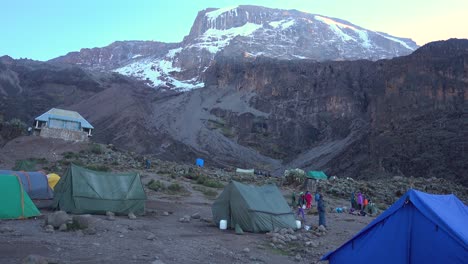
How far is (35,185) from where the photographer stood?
1973cm

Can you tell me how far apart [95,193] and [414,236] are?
1193 cm

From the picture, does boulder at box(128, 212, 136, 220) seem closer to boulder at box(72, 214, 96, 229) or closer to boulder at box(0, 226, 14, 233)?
boulder at box(72, 214, 96, 229)

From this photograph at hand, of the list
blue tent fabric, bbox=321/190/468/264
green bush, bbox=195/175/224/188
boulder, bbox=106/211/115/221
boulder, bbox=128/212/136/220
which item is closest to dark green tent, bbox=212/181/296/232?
boulder, bbox=128/212/136/220

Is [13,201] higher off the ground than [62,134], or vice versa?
[13,201]


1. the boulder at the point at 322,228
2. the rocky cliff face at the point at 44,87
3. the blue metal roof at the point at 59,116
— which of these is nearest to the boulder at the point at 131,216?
the boulder at the point at 322,228

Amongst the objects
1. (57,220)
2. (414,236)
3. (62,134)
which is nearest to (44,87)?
(62,134)

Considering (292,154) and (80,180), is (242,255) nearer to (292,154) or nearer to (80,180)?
(80,180)

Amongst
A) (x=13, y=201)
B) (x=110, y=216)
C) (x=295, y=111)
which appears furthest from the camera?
(x=295, y=111)

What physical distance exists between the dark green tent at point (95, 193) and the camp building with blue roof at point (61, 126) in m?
48.4

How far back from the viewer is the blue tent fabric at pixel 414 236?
25.5 feet

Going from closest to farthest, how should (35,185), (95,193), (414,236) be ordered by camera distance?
(414,236)
(95,193)
(35,185)

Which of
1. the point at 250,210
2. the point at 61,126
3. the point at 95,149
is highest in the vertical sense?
the point at 250,210

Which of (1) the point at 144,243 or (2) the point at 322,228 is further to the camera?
(2) the point at 322,228

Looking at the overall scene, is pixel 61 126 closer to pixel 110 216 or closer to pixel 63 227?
pixel 110 216
